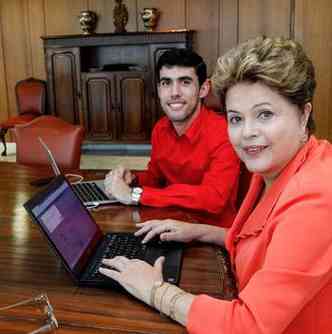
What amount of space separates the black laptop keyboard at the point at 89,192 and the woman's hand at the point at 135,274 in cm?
62

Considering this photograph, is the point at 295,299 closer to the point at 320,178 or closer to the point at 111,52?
the point at 320,178

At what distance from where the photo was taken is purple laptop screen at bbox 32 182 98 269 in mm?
1066

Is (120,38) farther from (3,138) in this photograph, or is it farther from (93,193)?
(93,193)

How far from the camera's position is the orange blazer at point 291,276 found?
81cm

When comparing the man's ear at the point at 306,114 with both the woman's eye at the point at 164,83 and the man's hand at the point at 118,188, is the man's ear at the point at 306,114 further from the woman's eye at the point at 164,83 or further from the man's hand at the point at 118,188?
the woman's eye at the point at 164,83

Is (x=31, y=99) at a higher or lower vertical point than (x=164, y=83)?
lower

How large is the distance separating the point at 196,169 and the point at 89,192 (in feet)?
1.57

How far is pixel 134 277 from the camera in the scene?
1.01m

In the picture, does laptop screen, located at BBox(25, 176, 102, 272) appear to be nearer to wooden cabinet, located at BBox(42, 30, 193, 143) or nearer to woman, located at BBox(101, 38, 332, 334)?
woman, located at BBox(101, 38, 332, 334)

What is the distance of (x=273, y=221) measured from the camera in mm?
911

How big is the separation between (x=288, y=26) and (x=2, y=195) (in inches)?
193

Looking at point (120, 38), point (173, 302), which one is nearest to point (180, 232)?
point (173, 302)

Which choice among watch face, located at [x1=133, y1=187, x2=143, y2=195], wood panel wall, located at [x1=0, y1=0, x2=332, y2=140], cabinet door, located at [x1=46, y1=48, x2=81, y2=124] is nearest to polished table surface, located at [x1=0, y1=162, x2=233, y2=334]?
watch face, located at [x1=133, y1=187, x2=143, y2=195]

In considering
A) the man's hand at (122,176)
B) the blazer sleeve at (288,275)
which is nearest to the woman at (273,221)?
the blazer sleeve at (288,275)
